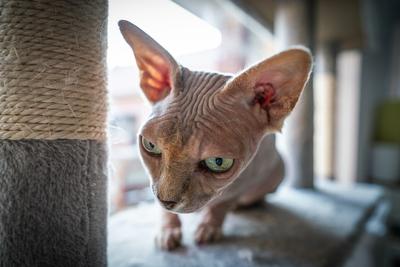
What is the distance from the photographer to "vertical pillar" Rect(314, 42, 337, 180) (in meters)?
2.08

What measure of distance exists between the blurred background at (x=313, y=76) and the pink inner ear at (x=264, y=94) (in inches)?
7.5

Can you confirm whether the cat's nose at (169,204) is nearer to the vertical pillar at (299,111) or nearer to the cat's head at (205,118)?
the cat's head at (205,118)

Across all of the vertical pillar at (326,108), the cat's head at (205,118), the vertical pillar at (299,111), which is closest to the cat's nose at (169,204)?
the cat's head at (205,118)

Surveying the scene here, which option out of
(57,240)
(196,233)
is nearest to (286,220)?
(196,233)

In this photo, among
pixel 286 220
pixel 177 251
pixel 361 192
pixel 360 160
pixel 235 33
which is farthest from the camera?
pixel 360 160

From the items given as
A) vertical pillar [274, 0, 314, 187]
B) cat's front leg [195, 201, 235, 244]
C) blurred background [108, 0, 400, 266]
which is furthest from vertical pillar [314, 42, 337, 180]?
cat's front leg [195, 201, 235, 244]

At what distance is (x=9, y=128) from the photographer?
1.75ft

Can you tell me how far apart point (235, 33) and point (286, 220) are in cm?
96

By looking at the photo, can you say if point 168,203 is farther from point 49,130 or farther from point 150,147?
point 49,130

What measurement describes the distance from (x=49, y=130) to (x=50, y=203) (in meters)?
0.13

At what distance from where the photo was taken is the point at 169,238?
0.81m

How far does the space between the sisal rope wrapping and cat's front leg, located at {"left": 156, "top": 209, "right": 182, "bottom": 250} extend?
35 centimetres

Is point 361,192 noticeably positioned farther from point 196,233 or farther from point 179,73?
point 179,73

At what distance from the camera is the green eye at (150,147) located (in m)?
0.57
